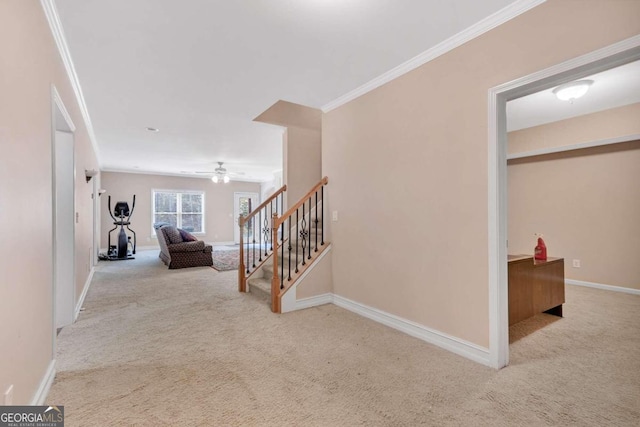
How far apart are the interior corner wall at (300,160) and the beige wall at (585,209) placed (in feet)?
11.9

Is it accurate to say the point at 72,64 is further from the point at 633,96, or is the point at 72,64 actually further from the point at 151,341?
the point at 633,96

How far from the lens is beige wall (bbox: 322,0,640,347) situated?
1.79 m

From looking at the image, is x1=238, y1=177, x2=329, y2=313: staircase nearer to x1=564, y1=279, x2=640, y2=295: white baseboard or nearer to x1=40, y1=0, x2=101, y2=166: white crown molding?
x1=40, y1=0, x2=101, y2=166: white crown molding

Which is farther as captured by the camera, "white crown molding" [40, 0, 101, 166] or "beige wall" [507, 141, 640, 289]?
"beige wall" [507, 141, 640, 289]

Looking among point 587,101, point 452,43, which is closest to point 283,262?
point 452,43

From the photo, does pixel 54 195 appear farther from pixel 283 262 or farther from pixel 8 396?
pixel 283 262

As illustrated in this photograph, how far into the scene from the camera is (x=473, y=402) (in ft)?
5.46

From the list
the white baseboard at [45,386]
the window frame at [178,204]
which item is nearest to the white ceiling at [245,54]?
the white baseboard at [45,386]

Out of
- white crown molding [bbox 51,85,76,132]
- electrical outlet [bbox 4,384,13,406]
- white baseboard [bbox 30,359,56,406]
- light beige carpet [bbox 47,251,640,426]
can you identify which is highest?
white crown molding [bbox 51,85,76,132]

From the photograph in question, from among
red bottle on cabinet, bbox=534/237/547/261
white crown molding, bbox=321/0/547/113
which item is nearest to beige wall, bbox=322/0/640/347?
white crown molding, bbox=321/0/547/113

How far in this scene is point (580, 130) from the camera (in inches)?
170

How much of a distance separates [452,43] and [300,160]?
9.18 feet

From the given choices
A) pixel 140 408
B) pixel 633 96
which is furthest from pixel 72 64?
pixel 633 96

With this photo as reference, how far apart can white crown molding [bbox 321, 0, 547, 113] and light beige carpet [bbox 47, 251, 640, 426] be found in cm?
249
